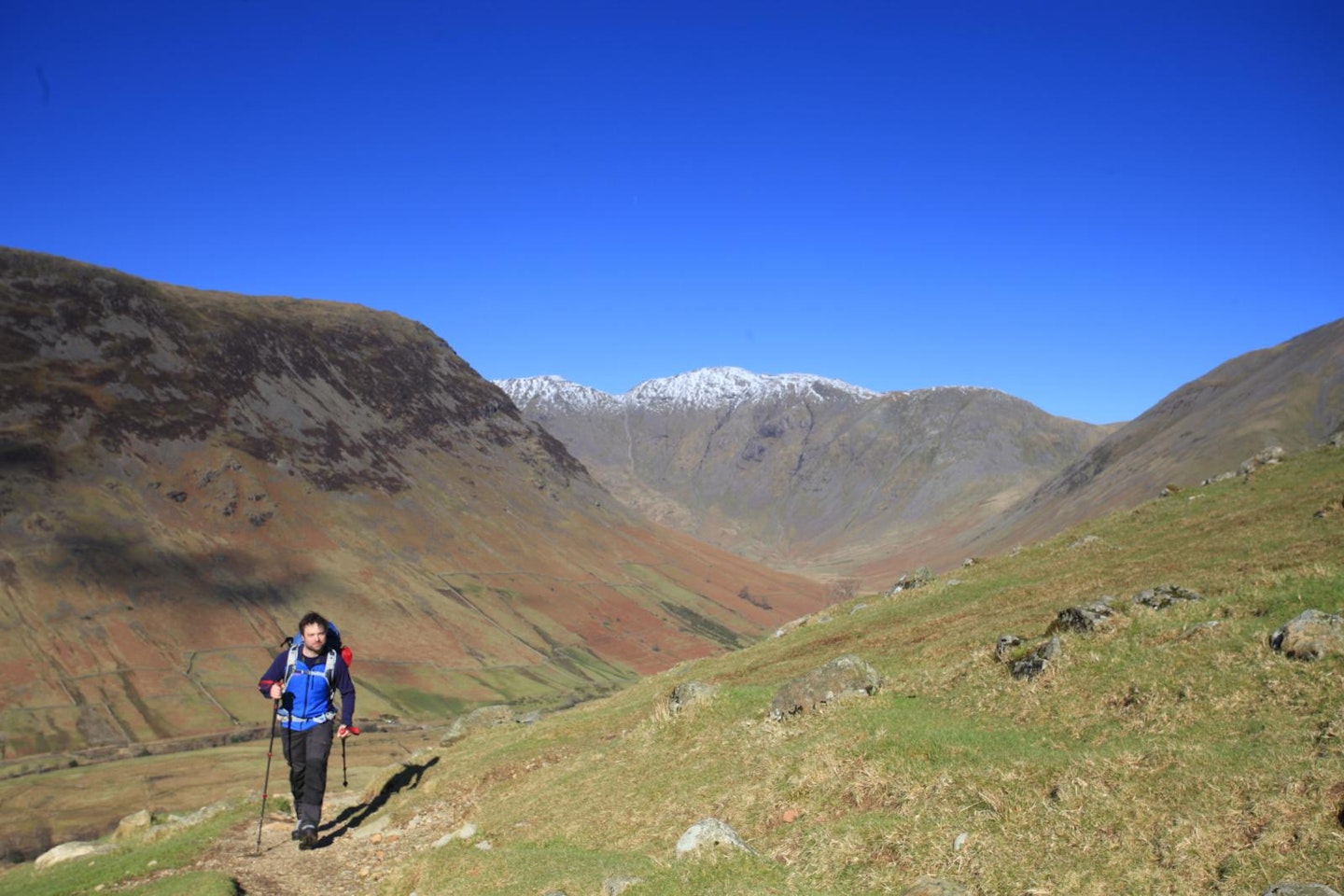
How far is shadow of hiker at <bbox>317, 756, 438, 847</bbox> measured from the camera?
20.3 metres

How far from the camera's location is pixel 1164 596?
21.7m

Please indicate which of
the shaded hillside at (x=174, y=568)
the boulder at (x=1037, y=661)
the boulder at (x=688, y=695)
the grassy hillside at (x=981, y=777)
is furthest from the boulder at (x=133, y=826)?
the shaded hillside at (x=174, y=568)

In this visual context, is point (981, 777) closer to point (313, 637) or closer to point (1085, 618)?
point (1085, 618)

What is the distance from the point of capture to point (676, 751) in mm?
19453

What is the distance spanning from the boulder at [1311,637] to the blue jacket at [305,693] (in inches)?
675

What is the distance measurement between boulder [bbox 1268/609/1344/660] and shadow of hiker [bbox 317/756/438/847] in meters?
19.8

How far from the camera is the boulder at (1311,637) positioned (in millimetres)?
14471

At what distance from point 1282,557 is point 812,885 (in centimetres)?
2068

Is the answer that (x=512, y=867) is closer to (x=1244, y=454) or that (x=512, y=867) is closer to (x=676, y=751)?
(x=676, y=751)

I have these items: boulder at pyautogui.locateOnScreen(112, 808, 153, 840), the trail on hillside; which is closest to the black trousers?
the trail on hillside

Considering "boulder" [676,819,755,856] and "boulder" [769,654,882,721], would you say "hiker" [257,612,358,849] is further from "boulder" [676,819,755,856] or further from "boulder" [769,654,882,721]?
"boulder" [769,654,882,721]

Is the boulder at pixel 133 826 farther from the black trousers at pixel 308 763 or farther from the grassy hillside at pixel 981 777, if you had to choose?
the black trousers at pixel 308 763

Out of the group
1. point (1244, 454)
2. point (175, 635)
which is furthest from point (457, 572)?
point (1244, 454)

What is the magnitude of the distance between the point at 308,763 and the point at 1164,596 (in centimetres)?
2037
